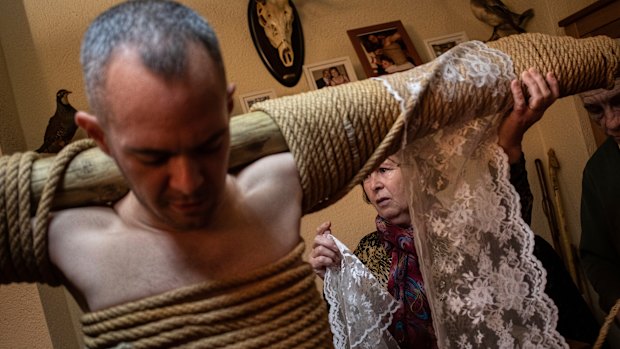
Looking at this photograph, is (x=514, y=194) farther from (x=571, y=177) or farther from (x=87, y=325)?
(x=571, y=177)

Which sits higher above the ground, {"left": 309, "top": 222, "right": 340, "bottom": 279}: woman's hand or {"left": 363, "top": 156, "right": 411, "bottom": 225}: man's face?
{"left": 363, "top": 156, "right": 411, "bottom": 225}: man's face

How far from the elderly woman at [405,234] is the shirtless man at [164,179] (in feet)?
Result: 1.30

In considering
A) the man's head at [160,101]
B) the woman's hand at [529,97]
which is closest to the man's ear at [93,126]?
the man's head at [160,101]

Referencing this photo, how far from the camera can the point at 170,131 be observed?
56 cm

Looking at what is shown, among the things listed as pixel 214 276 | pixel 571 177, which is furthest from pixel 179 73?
pixel 571 177

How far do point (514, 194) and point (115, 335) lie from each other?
0.69m

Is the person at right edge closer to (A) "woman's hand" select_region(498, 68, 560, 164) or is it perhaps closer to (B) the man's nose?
(A) "woman's hand" select_region(498, 68, 560, 164)

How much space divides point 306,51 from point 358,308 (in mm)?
1284

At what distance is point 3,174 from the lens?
2.29 feet

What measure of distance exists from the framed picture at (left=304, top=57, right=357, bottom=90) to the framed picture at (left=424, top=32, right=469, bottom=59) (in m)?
0.38

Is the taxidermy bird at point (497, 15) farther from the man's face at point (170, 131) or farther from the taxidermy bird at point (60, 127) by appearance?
the man's face at point (170, 131)

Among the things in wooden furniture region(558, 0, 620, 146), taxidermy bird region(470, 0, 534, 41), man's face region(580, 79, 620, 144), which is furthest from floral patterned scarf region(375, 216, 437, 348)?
taxidermy bird region(470, 0, 534, 41)

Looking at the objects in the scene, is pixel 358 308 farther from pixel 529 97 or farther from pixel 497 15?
pixel 497 15

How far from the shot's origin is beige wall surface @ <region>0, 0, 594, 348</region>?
2.03 m
